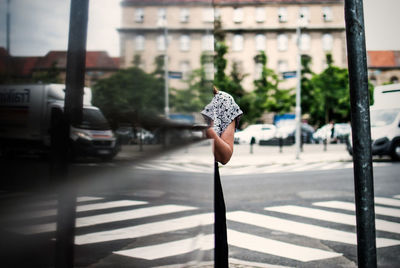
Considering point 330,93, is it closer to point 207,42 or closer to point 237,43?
point 237,43

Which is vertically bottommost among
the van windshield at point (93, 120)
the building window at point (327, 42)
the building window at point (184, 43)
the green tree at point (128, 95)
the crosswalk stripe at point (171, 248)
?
the crosswalk stripe at point (171, 248)

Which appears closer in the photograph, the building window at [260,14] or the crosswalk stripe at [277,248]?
the crosswalk stripe at [277,248]

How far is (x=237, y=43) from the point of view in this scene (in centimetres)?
4584

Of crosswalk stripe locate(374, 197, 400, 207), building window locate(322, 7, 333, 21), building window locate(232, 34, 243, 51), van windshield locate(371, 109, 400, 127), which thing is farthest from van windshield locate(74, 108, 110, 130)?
building window locate(232, 34, 243, 51)

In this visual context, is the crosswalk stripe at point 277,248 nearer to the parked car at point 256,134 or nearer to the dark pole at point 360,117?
the dark pole at point 360,117

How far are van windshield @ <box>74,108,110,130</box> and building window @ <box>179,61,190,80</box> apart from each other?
14.0 inches

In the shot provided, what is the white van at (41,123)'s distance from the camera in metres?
0.84

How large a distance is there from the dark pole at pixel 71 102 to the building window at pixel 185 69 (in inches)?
12.5

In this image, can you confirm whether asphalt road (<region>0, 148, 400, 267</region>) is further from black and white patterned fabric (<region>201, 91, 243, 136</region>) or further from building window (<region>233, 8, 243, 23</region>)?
building window (<region>233, 8, 243, 23</region>)

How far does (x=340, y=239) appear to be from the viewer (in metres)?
4.41

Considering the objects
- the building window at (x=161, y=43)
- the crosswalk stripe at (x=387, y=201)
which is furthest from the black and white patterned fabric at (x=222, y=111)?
the crosswalk stripe at (x=387, y=201)

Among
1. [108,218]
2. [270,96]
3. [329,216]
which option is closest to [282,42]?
[270,96]

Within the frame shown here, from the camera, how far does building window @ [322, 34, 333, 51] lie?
148 ft

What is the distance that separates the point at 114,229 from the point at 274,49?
4609 centimetres
